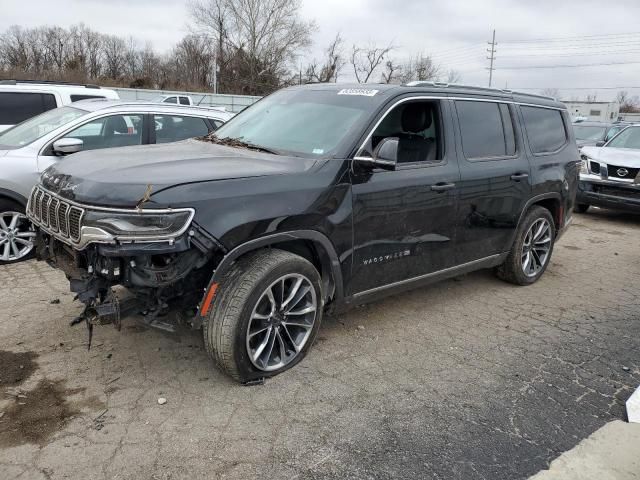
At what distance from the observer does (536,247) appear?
5754 mm

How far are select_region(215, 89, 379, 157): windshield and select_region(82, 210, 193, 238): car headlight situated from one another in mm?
1203

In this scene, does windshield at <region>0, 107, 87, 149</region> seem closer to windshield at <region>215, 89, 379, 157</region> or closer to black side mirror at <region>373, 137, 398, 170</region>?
windshield at <region>215, 89, 379, 157</region>

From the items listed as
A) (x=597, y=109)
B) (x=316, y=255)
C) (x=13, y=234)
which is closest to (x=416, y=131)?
(x=316, y=255)

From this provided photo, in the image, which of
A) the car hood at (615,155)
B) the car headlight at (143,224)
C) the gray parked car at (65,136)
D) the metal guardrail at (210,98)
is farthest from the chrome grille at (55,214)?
the metal guardrail at (210,98)

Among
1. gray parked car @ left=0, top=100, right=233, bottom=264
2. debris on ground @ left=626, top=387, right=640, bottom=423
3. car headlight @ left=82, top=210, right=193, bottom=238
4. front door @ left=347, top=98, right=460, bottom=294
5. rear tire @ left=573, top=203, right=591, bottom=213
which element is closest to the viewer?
car headlight @ left=82, top=210, right=193, bottom=238

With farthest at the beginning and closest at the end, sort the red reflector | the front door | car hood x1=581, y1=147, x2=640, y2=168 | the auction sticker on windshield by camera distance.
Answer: car hood x1=581, y1=147, x2=640, y2=168
the auction sticker on windshield
the front door
the red reflector

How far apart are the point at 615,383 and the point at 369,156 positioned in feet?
7.80

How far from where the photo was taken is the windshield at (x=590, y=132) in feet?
49.4

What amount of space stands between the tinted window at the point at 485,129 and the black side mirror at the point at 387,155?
1.15 meters

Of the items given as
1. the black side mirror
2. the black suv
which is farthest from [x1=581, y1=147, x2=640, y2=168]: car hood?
the black side mirror

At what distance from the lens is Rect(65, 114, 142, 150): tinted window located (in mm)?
5945

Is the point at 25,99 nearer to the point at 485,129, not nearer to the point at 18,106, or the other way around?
the point at 18,106

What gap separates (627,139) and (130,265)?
35.6ft

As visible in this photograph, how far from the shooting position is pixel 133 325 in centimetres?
418
